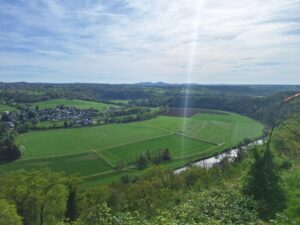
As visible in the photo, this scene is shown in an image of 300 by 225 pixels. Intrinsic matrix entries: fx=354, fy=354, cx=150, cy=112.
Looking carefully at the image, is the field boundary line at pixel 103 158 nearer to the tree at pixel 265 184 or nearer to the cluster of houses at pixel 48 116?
the cluster of houses at pixel 48 116

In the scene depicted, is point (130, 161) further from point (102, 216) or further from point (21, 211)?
point (102, 216)

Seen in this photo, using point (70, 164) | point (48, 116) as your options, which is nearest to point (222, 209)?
point (70, 164)

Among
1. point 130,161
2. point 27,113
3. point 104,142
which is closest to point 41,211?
point 130,161

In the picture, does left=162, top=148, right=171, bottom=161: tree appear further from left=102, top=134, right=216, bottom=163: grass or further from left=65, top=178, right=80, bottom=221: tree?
left=65, top=178, right=80, bottom=221: tree

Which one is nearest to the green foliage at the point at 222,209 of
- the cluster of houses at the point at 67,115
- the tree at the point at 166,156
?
the tree at the point at 166,156

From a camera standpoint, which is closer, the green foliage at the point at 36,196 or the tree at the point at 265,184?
the tree at the point at 265,184

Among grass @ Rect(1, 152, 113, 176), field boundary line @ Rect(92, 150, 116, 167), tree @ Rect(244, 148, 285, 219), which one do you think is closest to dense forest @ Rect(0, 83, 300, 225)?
tree @ Rect(244, 148, 285, 219)

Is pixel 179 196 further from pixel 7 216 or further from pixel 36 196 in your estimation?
pixel 36 196
